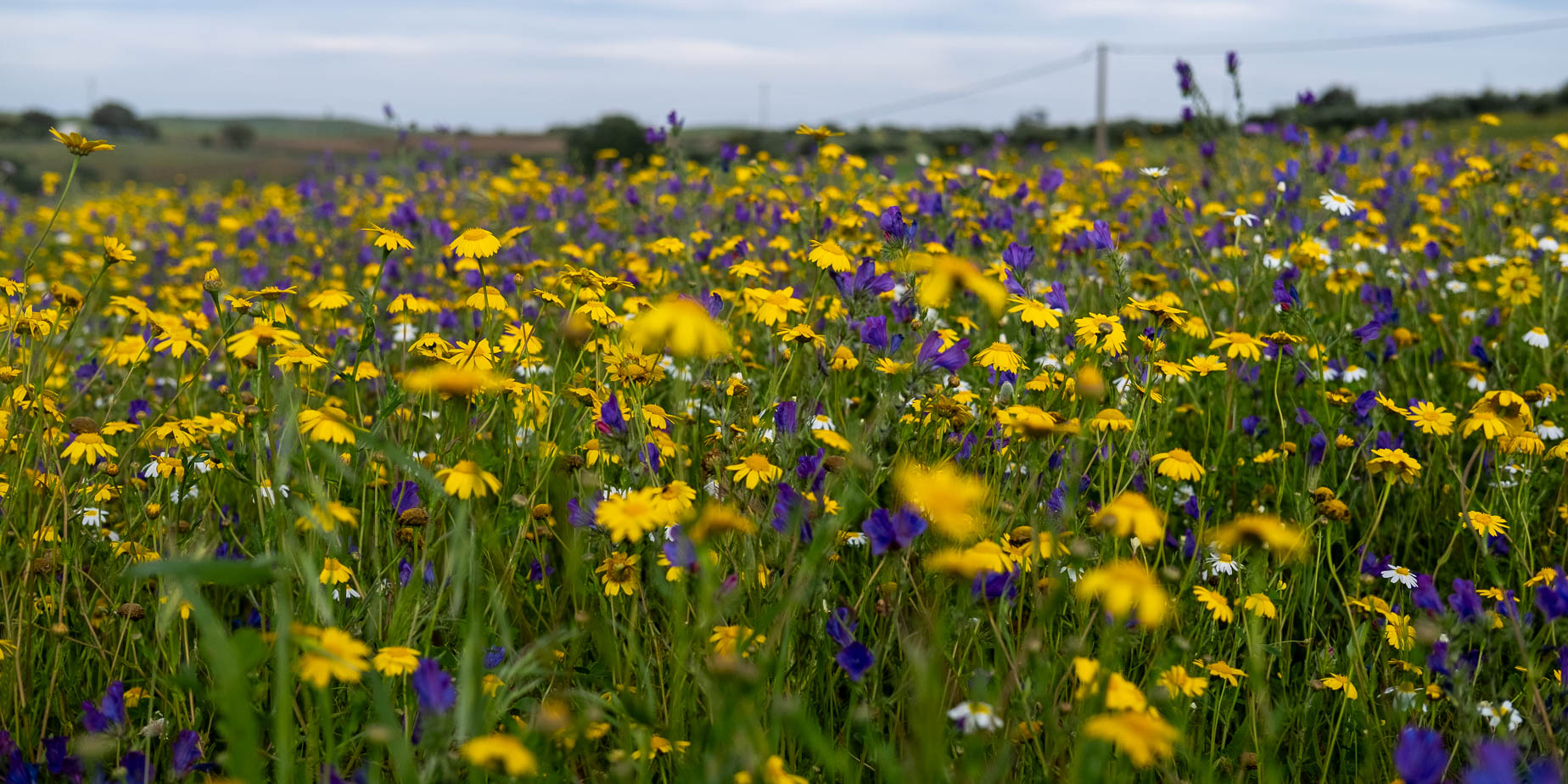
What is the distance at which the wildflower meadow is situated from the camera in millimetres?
1476

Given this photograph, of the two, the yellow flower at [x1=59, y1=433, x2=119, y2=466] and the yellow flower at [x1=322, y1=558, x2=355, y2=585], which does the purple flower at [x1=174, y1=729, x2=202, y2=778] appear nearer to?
the yellow flower at [x1=322, y1=558, x2=355, y2=585]

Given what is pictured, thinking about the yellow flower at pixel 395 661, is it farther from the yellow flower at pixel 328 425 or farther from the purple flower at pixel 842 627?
the purple flower at pixel 842 627

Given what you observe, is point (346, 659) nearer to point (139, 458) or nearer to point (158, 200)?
point (139, 458)

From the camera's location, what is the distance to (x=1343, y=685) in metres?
2.06

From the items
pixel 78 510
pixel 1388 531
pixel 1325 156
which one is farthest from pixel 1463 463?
pixel 78 510

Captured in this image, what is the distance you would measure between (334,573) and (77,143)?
4.37ft

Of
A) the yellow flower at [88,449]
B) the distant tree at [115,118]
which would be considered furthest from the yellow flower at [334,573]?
the distant tree at [115,118]

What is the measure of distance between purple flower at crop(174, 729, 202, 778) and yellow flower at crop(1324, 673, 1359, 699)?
2092mm

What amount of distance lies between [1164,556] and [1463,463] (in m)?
1.36

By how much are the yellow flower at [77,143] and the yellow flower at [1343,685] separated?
9.79ft

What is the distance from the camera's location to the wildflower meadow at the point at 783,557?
148 cm

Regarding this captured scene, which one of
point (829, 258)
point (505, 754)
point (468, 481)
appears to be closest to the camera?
point (505, 754)

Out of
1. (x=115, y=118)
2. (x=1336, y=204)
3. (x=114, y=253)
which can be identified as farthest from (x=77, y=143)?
(x=115, y=118)

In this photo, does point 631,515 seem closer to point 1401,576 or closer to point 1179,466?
point 1179,466
